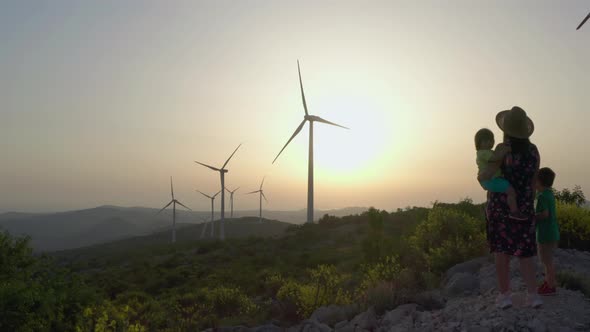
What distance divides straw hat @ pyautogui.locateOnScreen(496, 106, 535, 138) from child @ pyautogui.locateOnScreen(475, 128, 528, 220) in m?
0.27

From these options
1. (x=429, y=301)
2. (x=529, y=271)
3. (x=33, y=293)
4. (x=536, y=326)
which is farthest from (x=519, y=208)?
(x=33, y=293)

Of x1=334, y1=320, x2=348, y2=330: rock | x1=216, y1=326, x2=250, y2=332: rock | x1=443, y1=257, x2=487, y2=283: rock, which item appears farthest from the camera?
x1=443, y1=257, x2=487, y2=283: rock

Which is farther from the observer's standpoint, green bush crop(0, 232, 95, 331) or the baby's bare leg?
green bush crop(0, 232, 95, 331)

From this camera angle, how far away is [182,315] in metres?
14.3

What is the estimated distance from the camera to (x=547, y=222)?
722 cm

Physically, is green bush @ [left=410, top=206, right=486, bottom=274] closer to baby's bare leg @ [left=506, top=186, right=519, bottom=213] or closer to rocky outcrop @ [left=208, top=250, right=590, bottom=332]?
rocky outcrop @ [left=208, top=250, right=590, bottom=332]

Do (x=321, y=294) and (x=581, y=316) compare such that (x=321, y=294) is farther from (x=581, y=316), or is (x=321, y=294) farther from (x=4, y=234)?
(x=4, y=234)

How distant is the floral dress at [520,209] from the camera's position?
648 cm

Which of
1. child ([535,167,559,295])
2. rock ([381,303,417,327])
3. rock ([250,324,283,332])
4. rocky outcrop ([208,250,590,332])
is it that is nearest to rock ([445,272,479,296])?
rocky outcrop ([208,250,590,332])

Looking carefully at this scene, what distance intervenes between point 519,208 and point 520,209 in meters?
0.02

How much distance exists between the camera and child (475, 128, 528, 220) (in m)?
6.46

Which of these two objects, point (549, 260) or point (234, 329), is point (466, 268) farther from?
point (234, 329)

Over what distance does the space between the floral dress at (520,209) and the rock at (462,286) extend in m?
2.17

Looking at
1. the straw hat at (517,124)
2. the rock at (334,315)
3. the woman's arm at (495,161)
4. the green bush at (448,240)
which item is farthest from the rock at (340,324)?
the straw hat at (517,124)
